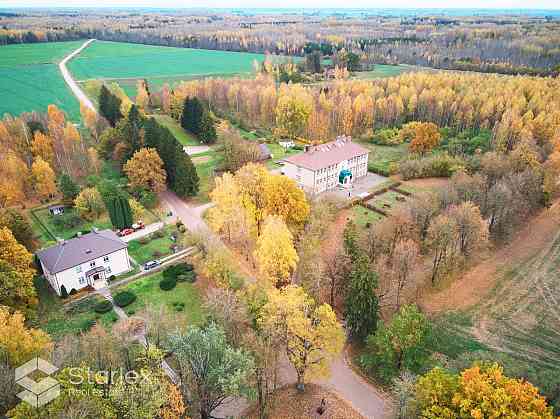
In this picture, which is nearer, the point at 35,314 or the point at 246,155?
the point at 35,314

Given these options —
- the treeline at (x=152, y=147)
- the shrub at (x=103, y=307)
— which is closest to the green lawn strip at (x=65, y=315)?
the shrub at (x=103, y=307)

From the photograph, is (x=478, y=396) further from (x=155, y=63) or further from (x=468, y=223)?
(x=155, y=63)

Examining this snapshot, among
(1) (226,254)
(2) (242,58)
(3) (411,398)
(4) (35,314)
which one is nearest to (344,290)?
(1) (226,254)

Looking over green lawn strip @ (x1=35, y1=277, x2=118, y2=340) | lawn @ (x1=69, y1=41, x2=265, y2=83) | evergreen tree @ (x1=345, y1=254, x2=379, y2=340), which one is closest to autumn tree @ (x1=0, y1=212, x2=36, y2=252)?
green lawn strip @ (x1=35, y1=277, x2=118, y2=340)

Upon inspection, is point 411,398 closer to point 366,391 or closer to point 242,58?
point 366,391

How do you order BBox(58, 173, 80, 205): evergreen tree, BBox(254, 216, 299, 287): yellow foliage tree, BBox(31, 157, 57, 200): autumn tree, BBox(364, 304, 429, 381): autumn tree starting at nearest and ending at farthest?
BBox(364, 304, 429, 381): autumn tree → BBox(254, 216, 299, 287): yellow foliage tree → BBox(58, 173, 80, 205): evergreen tree → BBox(31, 157, 57, 200): autumn tree

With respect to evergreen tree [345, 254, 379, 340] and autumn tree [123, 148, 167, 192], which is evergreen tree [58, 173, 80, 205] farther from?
evergreen tree [345, 254, 379, 340]
